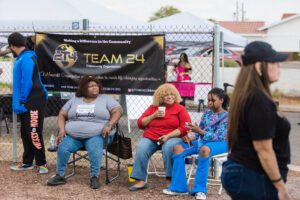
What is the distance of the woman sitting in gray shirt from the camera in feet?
19.8

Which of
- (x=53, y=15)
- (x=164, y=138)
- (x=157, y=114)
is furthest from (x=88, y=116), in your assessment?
(x=53, y=15)

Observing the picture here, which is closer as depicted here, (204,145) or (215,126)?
(204,145)

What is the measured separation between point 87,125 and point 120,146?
518mm

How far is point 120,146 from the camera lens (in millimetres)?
6348

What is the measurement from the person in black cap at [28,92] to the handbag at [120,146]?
972 millimetres

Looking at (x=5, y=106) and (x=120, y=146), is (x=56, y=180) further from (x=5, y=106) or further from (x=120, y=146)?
(x=5, y=106)

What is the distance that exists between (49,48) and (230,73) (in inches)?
675

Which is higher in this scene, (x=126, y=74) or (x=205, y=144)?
(x=126, y=74)

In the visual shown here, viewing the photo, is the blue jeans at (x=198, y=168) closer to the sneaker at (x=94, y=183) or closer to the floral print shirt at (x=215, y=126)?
the floral print shirt at (x=215, y=126)

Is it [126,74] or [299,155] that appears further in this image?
[299,155]

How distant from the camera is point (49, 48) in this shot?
6.89m

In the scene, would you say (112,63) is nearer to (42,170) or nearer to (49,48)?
(49,48)

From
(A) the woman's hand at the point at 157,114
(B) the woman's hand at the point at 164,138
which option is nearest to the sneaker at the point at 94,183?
(B) the woman's hand at the point at 164,138

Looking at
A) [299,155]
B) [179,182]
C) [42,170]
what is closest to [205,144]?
[179,182]
